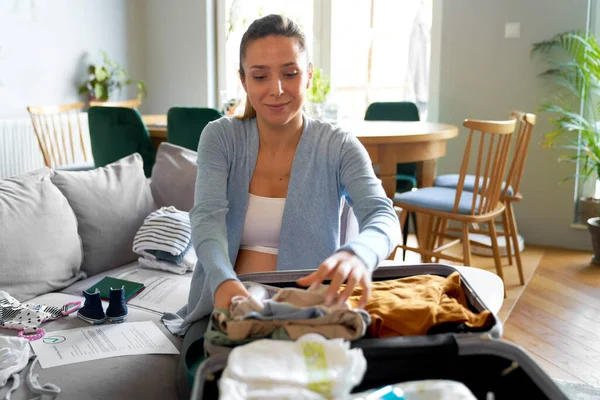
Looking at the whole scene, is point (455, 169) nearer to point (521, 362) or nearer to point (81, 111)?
point (81, 111)

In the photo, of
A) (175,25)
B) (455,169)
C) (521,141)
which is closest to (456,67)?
(455,169)

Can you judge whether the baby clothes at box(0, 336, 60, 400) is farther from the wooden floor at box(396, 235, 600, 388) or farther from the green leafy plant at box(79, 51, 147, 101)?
the green leafy plant at box(79, 51, 147, 101)

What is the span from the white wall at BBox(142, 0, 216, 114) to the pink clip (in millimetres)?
3691

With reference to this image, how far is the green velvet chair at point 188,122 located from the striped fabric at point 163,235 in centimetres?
108

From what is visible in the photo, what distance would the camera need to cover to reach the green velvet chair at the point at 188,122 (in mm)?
3133

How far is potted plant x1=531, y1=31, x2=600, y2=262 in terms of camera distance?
3545 mm

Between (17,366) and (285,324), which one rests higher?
(285,324)

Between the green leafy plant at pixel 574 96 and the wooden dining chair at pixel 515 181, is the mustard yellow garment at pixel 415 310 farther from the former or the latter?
the green leafy plant at pixel 574 96

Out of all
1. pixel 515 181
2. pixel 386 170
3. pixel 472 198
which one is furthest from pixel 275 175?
pixel 515 181

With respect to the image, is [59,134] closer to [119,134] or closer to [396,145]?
[119,134]

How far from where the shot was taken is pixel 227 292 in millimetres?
1025

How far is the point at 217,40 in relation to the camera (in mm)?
5094

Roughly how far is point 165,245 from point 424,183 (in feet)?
5.89

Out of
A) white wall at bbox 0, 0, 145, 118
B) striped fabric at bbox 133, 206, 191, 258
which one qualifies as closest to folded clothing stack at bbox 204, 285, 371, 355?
striped fabric at bbox 133, 206, 191, 258
